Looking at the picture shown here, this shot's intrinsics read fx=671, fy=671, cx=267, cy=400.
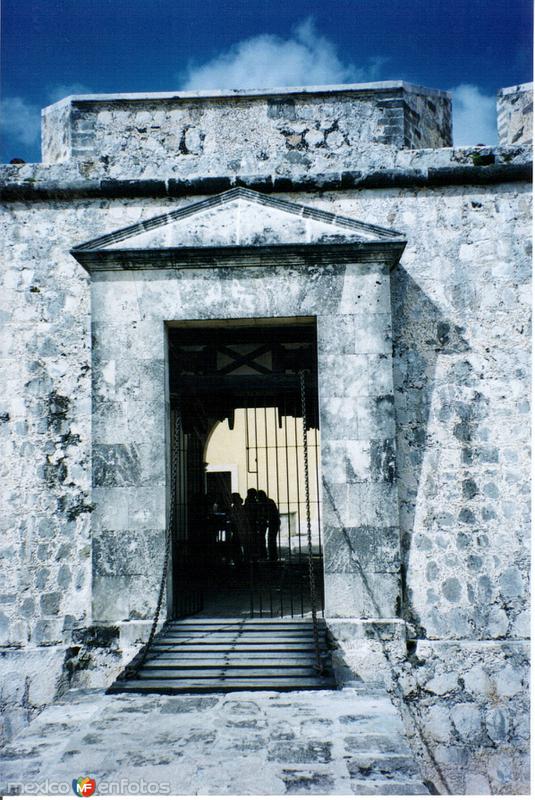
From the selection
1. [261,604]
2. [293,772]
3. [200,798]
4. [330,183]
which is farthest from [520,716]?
[330,183]

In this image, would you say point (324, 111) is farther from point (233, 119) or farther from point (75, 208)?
point (75, 208)

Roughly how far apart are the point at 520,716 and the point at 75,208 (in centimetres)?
539

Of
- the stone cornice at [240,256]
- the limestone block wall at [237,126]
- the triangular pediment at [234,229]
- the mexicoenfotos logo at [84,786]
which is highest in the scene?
the limestone block wall at [237,126]

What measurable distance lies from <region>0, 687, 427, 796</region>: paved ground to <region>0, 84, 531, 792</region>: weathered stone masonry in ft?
3.33

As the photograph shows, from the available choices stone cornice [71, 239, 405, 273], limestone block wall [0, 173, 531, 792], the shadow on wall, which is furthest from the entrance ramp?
stone cornice [71, 239, 405, 273]

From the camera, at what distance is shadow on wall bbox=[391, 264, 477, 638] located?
5.34 meters

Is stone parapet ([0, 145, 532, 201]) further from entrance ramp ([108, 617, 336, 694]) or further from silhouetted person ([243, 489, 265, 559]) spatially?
silhouetted person ([243, 489, 265, 559])

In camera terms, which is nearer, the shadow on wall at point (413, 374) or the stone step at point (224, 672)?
the stone step at point (224, 672)

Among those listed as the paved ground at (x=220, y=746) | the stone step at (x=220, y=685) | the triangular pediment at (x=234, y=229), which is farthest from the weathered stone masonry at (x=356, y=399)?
the paved ground at (x=220, y=746)

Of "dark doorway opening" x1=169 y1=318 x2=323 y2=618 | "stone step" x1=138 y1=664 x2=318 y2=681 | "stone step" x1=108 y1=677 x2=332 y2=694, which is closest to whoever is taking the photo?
"stone step" x1=108 y1=677 x2=332 y2=694

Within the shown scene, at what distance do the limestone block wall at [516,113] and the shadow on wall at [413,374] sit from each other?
5.65ft

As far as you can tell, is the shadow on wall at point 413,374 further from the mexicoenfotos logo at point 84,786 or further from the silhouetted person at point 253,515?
the silhouetted person at point 253,515

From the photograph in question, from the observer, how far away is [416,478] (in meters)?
5.35

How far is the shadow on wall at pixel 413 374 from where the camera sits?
5.34m
